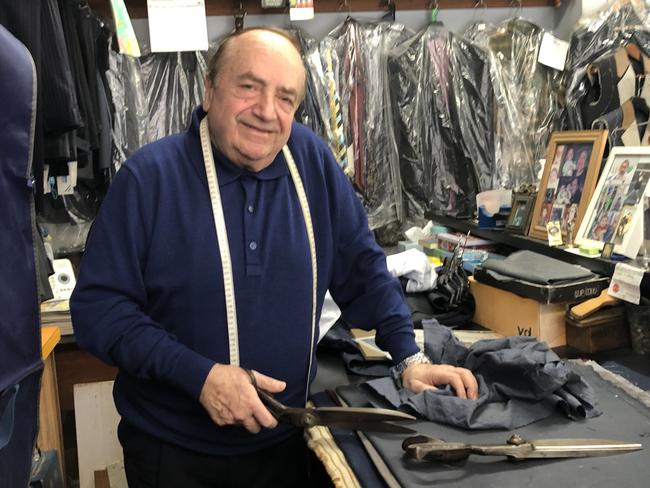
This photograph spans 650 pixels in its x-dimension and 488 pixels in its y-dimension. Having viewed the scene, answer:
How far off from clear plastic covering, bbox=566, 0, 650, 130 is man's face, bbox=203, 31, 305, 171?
2286mm

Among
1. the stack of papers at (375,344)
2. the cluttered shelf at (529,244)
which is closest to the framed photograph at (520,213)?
the cluttered shelf at (529,244)

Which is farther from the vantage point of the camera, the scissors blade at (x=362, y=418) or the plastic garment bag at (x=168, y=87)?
the plastic garment bag at (x=168, y=87)

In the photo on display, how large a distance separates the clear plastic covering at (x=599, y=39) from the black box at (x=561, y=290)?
5.57 feet

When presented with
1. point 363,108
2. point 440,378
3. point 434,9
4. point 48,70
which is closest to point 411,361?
point 440,378

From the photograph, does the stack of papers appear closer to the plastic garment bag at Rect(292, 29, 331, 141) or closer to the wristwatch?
the wristwatch

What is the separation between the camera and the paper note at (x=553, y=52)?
3.38 meters

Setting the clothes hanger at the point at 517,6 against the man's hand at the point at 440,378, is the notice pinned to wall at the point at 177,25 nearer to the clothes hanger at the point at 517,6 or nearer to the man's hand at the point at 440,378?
the clothes hanger at the point at 517,6

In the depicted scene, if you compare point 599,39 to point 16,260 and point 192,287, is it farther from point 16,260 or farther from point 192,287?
point 16,260

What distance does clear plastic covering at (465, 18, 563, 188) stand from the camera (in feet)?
10.8

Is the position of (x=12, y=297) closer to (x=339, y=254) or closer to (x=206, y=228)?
(x=206, y=228)

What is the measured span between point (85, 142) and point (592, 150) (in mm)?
1851

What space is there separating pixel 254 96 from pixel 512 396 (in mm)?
703

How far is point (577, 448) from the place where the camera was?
94 cm

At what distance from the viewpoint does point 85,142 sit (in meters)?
2.61
